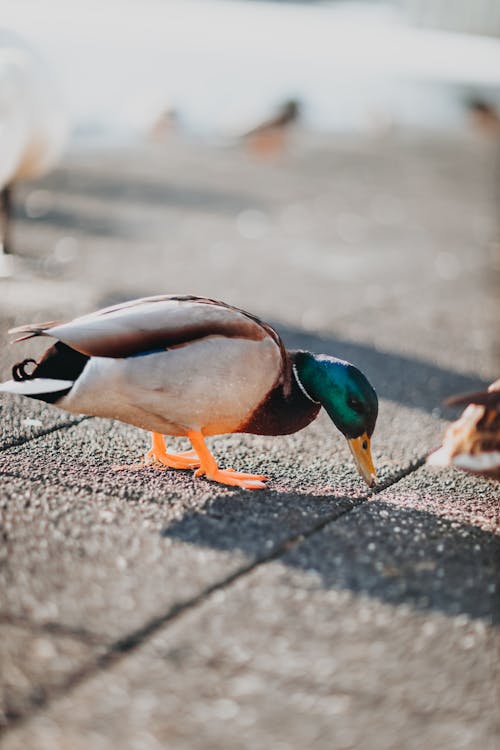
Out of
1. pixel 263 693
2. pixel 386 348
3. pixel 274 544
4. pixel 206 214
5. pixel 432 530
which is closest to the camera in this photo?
pixel 263 693

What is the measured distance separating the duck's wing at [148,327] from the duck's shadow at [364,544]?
0.49m

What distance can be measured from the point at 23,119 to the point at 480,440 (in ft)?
10.7

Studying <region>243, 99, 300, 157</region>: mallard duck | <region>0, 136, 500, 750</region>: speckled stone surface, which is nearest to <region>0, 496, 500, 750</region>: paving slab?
<region>0, 136, 500, 750</region>: speckled stone surface

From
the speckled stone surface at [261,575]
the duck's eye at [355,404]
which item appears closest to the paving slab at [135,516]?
the speckled stone surface at [261,575]

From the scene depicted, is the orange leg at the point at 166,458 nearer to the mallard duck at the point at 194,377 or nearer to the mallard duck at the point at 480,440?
the mallard duck at the point at 194,377

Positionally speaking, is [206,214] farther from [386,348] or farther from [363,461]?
[363,461]

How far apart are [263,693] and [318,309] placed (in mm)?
3617

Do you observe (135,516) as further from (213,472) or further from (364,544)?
(364,544)

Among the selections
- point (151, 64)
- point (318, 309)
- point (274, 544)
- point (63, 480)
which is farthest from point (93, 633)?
point (151, 64)

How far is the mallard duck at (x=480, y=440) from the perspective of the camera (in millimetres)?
2986

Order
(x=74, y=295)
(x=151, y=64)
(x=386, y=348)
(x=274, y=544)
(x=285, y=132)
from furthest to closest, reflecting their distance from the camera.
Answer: (x=151, y=64)
(x=285, y=132)
(x=74, y=295)
(x=386, y=348)
(x=274, y=544)

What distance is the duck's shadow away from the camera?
2.65 metres

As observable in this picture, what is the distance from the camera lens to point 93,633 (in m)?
2.34

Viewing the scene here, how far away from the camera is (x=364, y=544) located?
287 cm
